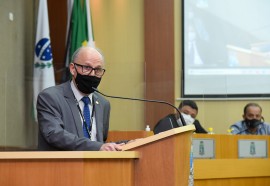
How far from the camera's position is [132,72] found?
284 inches

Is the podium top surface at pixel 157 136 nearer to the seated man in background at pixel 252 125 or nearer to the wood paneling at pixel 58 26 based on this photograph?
the seated man in background at pixel 252 125

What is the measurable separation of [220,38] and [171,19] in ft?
2.59

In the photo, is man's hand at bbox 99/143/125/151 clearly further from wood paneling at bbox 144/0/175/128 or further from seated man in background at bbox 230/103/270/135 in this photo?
wood paneling at bbox 144/0/175/128

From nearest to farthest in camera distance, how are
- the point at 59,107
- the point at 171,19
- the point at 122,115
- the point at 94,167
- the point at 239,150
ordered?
the point at 94,167
the point at 59,107
the point at 239,150
the point at 122,115
the point at 171,19

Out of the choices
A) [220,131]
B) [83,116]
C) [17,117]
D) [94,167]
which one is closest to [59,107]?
[83,116]

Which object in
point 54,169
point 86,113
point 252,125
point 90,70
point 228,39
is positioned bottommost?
point 54,169

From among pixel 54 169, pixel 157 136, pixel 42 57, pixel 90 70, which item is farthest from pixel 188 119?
pixel 54 169

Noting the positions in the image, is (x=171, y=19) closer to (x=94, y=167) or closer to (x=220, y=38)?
(x=220, y=38)

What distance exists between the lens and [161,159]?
115 inches

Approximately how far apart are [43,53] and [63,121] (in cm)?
406

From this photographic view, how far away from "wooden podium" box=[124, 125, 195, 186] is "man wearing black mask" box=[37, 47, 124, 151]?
2.01 ft

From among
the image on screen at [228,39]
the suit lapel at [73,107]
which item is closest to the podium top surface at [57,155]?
the suit lapel at [73,107]

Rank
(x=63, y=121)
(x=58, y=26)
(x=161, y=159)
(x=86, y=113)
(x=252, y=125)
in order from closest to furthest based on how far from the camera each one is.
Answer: (x=161, y=159)
(x=63, y=121)
(x=86, y=113)
(x=252, y=125)
(x=58, y=26)

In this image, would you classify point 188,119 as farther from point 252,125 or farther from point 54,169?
point 54,169
